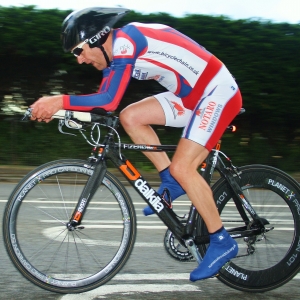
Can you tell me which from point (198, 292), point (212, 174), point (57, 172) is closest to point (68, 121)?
point (57, 172)

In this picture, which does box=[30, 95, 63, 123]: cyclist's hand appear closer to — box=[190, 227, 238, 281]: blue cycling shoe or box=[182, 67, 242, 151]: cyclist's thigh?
box=[182, 67, 242, 151]: cyclist's thigh

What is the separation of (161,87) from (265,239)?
777cm

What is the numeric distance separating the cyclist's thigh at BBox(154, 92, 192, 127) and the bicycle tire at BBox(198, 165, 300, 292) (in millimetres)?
514

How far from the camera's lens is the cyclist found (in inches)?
150

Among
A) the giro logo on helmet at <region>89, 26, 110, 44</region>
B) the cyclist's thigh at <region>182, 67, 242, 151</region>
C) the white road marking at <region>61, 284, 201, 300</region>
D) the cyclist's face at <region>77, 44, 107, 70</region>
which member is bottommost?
the white road marking at <region>61, 284, 201, 300</region>

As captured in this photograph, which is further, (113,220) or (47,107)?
(113,220)

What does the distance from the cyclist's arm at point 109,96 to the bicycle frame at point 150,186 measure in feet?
0.79

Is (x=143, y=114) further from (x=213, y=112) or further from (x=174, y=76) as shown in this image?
(x=213, y=112)

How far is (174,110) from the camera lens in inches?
172

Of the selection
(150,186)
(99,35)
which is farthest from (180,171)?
(99,35)

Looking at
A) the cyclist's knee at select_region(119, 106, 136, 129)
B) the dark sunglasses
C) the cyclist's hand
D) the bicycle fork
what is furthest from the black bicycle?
the dark sunglasses

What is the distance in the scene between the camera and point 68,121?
388cm

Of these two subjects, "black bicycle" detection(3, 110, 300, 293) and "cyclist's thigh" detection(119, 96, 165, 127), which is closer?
"black bicycle" detection(3, 110, 300, 293)

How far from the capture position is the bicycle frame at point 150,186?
3.98 m
